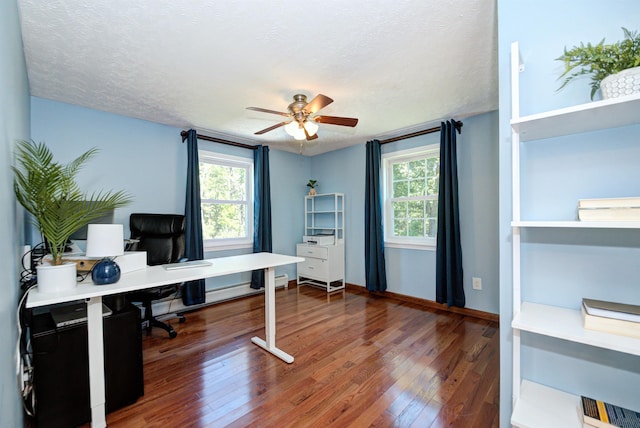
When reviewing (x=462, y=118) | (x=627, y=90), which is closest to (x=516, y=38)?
(x=627, y=90)

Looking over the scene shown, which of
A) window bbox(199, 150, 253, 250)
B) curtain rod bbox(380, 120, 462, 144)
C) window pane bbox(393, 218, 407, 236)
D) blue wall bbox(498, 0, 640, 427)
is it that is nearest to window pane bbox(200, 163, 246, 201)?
window bbox(199, 150, 253, 250)

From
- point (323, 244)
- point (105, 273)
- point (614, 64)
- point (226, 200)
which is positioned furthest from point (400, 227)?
point (105, 273)

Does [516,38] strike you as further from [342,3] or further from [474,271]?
[474,271]

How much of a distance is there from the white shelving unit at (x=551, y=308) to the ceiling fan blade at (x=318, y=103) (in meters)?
1.21

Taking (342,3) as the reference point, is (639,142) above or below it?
below

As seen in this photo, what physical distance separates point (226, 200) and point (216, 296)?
133 cm

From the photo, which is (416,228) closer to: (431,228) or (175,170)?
(431,228)

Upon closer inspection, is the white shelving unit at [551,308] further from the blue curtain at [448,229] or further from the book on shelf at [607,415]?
A: the blue curtain at [448,229]

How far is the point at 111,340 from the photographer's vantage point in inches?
62.5

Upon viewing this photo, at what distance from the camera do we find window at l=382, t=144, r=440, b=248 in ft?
11.4

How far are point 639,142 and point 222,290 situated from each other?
12.5 feet

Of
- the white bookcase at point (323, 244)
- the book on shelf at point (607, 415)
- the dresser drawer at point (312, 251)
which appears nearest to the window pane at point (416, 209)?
the white bookcase at point (323, 244)

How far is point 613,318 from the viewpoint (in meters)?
0.88

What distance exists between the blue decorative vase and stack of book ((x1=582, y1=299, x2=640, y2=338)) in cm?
213
